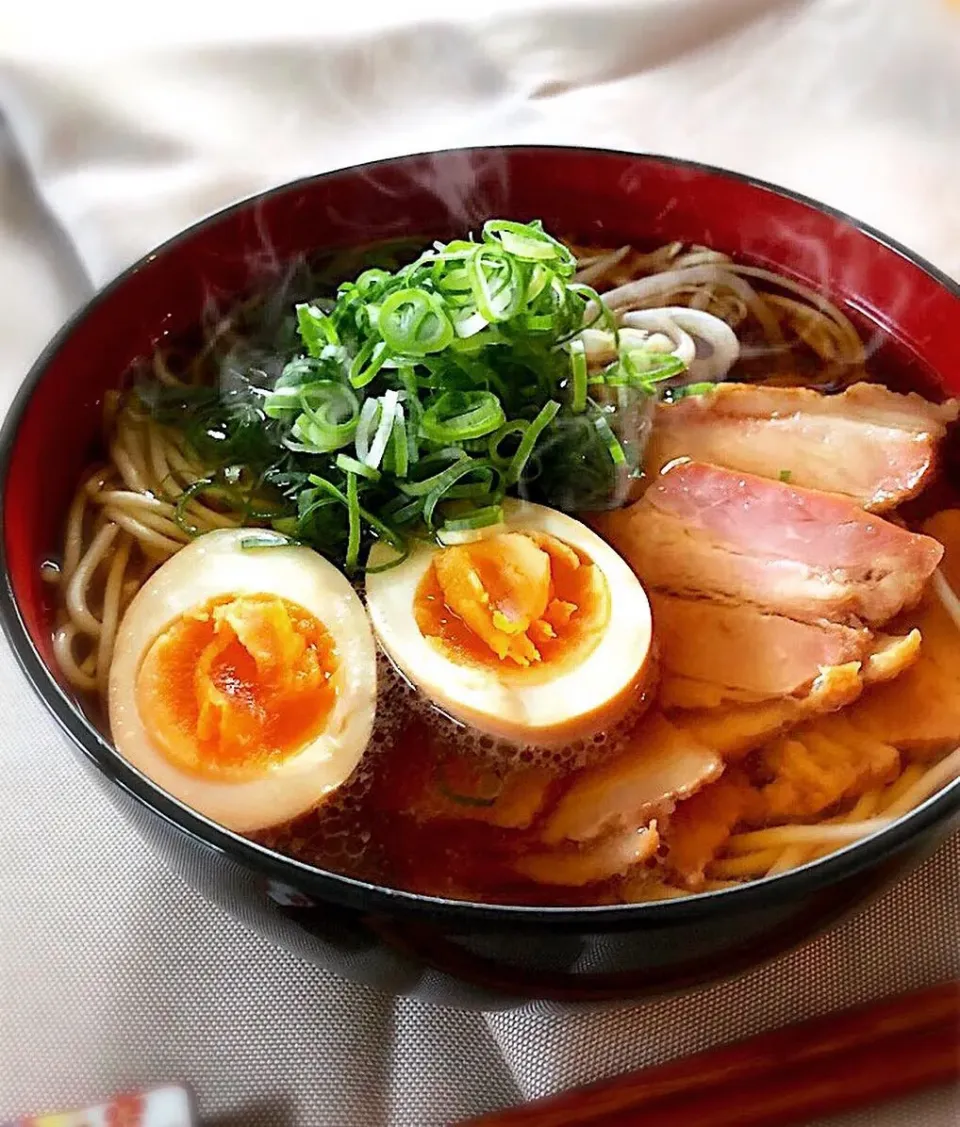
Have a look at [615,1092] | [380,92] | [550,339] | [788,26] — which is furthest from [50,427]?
[788,26]

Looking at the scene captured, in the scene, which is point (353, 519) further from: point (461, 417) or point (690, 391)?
point (690, 391)

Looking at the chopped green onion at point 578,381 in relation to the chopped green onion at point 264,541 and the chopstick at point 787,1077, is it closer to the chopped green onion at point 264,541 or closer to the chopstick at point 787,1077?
the chopped green onion at point 264,541

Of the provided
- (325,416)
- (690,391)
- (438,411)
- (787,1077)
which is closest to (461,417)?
(438,411)

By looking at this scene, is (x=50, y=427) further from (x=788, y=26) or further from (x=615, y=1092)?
(x=788, y=26)

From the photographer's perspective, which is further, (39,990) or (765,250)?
(765,250)

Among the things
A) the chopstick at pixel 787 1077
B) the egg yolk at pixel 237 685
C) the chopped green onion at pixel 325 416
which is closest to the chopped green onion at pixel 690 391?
the chopped green onion at pixel 325 416

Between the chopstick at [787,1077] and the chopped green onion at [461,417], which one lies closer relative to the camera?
the chopstick at [787,1077]

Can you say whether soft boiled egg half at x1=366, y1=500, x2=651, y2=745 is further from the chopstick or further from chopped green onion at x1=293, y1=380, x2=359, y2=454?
the chopstick
